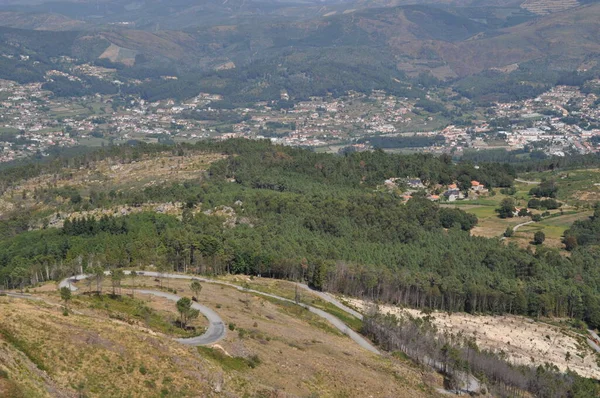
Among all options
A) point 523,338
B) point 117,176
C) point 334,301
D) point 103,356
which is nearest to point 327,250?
point 334,301

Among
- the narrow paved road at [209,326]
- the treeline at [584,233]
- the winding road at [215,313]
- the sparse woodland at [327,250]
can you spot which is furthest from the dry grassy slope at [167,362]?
the treeline at [584,233]

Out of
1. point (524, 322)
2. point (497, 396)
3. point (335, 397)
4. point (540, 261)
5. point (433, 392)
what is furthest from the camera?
point (540, 261)

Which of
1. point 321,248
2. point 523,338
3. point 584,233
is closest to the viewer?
point 523,338

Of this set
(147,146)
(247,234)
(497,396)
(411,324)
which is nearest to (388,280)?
(411,324)

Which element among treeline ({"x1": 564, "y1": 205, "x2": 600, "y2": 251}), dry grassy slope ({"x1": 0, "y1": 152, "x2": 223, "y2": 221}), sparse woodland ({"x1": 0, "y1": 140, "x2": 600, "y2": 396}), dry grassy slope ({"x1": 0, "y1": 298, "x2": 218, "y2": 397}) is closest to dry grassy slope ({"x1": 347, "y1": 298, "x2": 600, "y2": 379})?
sparse woodland ({"x1": 0, "y1": 140, "x2": 600, "y2": 396})

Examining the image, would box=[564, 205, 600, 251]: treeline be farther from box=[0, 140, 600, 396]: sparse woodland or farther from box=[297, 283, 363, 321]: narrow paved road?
box=[297, 283, 363, 321]: narrow paved road

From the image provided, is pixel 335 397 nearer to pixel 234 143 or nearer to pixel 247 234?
pixel 247 234

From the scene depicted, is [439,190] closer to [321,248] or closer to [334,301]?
[321,248]
